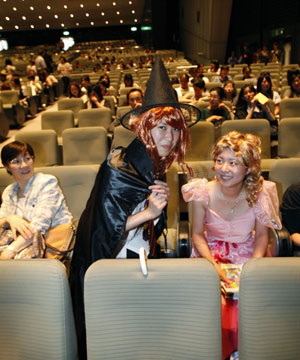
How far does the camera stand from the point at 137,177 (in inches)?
49.8

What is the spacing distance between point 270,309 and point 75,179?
1.63m

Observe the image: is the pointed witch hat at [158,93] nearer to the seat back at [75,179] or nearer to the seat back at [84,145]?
the seat back at [75,179]

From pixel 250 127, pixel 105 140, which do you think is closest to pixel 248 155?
pixel 250 127

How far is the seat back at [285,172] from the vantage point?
94.7 inches

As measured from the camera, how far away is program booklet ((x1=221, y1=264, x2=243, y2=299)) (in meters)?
1.49

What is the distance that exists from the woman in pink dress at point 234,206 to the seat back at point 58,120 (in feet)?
10.00

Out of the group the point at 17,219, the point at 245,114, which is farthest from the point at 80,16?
the point at 17,219

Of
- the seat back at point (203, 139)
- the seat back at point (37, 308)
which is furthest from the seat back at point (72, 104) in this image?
the seat back at point (37, 308)

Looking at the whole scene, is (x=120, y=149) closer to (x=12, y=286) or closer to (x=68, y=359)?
(x=12, y=286)

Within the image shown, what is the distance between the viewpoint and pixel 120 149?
1379 mm

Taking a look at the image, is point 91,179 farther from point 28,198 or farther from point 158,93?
point 158,93

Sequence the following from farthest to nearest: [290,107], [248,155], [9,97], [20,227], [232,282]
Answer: [9,97]
[290,107]
[20,227]
[248,155]
[232,282]

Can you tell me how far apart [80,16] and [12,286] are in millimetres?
28995

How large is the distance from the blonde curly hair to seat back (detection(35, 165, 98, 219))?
3.19 ft
